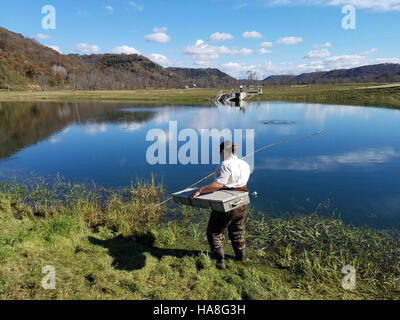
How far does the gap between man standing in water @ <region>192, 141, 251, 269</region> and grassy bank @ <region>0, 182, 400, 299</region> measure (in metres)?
0.56

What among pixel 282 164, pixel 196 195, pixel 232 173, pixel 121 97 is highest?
pixel 121 97

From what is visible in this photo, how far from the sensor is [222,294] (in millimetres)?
4762

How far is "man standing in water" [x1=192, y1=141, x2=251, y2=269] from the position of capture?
5.08 meters

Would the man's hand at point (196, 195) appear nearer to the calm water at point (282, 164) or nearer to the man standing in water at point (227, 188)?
the man standing in water at point (227, 188)

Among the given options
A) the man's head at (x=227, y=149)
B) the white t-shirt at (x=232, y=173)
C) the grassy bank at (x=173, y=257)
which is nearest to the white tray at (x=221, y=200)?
the white t-shirt at (x=232, y=173)

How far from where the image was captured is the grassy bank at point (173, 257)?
15.6ft

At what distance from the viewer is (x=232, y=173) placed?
5.11 meters

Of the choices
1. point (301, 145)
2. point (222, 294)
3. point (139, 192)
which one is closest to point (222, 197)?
point (222, 294)

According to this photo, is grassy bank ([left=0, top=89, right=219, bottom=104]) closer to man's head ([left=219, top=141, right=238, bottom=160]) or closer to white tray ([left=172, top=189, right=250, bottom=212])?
man's head ([left=219, top=141, right=238, bottom=160])

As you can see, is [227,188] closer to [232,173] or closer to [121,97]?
[232,173]

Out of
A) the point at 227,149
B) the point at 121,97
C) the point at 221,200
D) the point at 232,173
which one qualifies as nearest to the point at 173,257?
the point at 221,200

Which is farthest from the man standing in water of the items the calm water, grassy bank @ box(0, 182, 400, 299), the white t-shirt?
the calm water

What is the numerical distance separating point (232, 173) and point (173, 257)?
2.48 metres

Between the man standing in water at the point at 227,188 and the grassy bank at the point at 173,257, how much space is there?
56 cm
